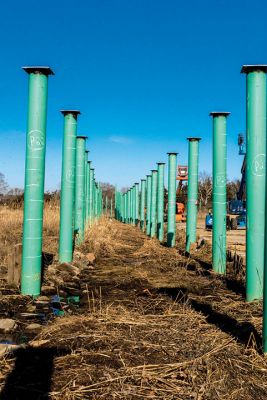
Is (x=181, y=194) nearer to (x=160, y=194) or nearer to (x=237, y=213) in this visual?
(x=237, y=213)

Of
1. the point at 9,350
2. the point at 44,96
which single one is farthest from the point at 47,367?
the point at 44,96

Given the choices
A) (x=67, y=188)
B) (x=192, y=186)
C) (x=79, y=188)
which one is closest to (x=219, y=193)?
(x=67, y=188)

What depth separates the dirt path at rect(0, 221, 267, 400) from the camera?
237 centimetres

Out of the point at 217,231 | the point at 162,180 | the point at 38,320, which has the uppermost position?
the point at 162,180

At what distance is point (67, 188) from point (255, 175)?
356cm

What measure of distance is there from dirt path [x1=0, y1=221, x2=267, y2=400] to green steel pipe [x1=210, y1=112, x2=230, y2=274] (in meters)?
1.64

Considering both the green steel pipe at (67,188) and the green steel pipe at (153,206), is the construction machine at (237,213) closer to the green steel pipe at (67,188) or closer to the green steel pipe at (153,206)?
the green steel pipe at (153,206)

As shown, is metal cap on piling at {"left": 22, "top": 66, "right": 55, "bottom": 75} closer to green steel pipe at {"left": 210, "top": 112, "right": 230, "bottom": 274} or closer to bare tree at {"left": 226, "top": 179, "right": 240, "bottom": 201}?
green steel pipe at {"left": 210, "top": 112, "right": 230, "bottom": 274}

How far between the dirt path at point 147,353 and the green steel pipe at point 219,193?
1.64 m

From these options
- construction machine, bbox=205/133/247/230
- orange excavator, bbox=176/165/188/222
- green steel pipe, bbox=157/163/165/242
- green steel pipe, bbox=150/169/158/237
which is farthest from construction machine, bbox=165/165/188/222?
green steel pipe, bbox=157/163/165/242

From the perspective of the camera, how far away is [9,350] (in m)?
2.86

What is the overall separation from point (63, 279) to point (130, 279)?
98 centimetres

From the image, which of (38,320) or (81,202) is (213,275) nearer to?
(38,320)

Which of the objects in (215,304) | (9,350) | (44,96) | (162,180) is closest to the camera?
(9,350)
